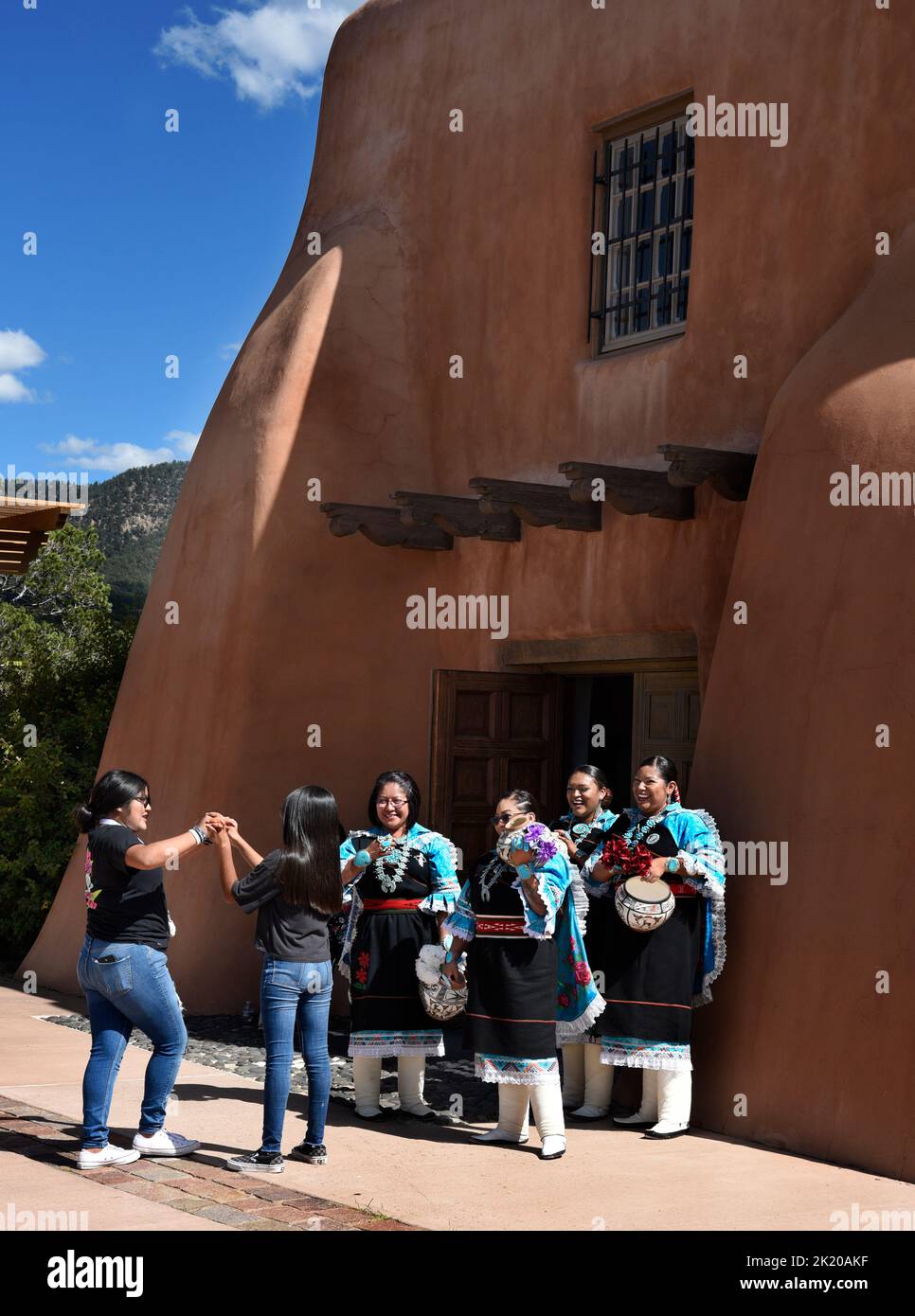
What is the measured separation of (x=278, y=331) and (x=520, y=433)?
7.18 feet

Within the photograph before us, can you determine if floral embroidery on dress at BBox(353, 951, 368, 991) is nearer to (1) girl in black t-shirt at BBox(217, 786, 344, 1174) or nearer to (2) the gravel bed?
(2) the gravel bed

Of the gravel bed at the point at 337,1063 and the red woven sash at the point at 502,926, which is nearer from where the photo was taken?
the red woven sash at the point at 502,926

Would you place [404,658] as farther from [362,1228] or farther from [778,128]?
[362,1228]

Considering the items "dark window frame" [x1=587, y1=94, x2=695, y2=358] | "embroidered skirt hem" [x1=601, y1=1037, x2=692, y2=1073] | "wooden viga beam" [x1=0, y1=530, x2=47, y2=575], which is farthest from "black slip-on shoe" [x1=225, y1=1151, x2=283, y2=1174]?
"dark window frame" [x1=587, y1=94, x2=695, y2=358]

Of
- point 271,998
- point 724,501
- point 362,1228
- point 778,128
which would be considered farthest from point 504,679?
point 362,1228

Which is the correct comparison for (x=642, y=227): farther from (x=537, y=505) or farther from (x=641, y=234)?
(x=537, y=505)

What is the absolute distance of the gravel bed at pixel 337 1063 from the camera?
798 cm

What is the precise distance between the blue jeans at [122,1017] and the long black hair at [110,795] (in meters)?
0.50

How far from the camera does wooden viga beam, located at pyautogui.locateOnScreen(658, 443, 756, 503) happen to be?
26.4ft

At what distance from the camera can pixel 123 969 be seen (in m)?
6.43

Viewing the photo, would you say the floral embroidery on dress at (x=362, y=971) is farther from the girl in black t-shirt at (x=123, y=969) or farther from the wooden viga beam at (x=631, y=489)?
the wooden viga beam at (x=631, y=489)

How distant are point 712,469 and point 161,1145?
426cm

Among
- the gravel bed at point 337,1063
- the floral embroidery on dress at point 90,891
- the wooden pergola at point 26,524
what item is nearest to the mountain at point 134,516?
the wooden pergola at point 26,524

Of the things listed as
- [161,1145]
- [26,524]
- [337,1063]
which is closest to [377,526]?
[26,524]
